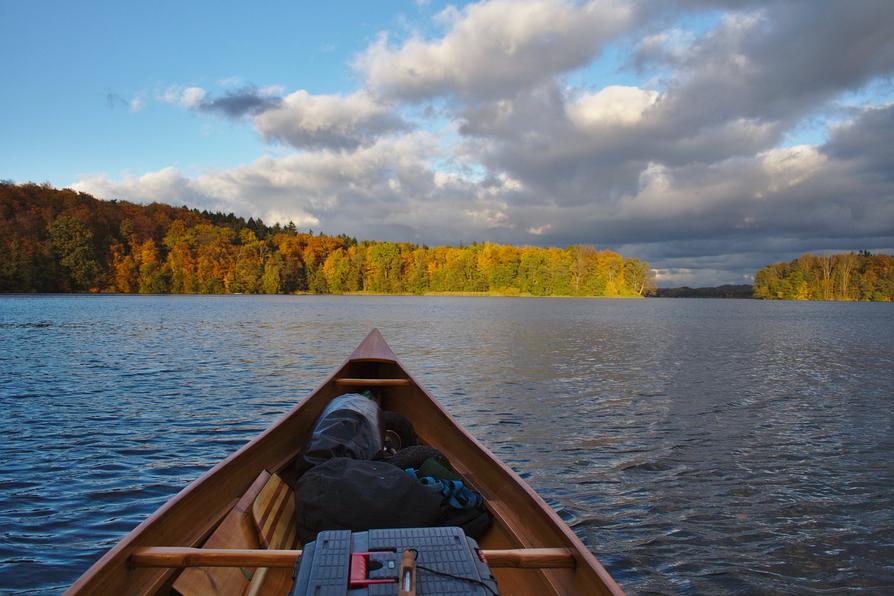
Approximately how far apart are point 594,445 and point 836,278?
634 ft

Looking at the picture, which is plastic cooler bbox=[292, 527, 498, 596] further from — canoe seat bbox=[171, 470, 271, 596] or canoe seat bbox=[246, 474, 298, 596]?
canoe seat bbox=[246, 474, 298, 596]

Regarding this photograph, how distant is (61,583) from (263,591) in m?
2.83

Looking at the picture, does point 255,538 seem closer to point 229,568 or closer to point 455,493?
point 229,568

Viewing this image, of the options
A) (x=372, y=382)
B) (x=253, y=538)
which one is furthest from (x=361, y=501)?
(x=372, y=382)

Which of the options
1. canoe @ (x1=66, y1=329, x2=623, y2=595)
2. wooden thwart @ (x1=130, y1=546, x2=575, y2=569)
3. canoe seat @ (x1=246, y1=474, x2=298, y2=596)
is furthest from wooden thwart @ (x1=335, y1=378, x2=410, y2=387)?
wooden thwart @ (x1=130, y1=546, x2=575, y2=569)

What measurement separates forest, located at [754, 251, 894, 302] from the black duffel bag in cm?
19667

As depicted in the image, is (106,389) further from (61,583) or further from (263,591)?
(263,591)

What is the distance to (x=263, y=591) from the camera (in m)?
3.68

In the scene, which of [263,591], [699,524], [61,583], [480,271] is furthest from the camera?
[480,271]

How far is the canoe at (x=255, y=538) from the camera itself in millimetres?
3086

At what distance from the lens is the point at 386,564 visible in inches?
101

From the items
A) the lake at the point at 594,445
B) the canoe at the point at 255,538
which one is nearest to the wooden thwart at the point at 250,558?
the canoe at the point at 255,538

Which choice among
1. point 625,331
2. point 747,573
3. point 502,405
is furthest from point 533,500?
point 625,331

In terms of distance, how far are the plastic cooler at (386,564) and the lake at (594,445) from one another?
3.44m
